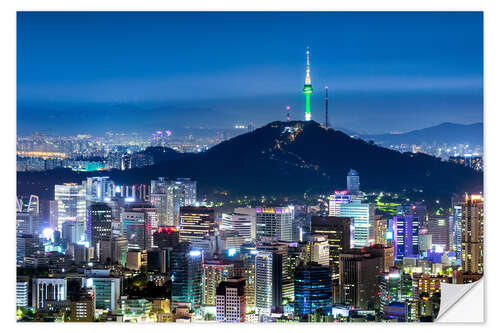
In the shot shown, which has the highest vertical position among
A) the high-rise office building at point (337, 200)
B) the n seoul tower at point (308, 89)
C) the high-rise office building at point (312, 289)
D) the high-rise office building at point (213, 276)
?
the n seoul tower at point (308, 89)

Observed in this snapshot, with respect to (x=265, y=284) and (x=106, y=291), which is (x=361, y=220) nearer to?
(x=265, y=284)

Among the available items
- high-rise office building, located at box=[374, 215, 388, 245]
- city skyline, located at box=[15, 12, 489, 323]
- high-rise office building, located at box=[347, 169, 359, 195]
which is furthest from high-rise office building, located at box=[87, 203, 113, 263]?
high-rise office building, located at box=[374, 215, 388, 245]

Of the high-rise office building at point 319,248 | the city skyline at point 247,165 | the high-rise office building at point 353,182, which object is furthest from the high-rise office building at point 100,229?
the high-rise office building at point 353,182

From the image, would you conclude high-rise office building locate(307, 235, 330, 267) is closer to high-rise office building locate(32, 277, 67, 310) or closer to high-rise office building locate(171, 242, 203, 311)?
high-rise office building locate(171, 242, 203, 311)

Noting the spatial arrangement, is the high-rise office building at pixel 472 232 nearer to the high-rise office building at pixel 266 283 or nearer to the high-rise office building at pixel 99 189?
the high-rise office building at pixel 266 283

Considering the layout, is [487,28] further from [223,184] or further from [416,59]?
[223,184]
